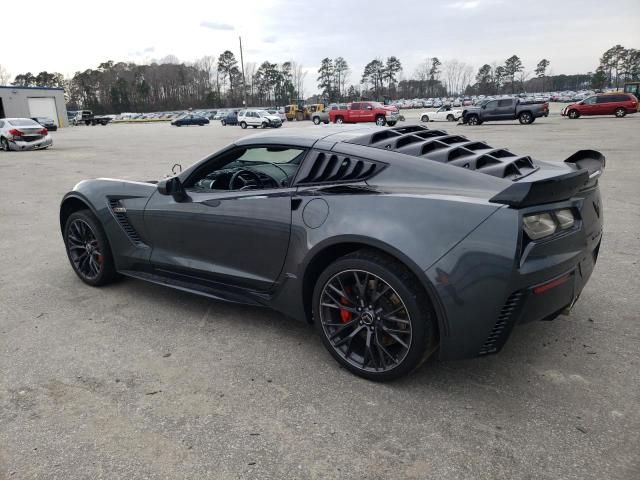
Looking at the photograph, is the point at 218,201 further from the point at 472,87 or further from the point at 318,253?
the point at 472,87

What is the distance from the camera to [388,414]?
2590 millimetres

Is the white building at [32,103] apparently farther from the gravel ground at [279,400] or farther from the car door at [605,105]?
the gravel ground at [279,400]

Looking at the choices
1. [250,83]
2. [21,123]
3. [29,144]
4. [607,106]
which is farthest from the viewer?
[250,83]

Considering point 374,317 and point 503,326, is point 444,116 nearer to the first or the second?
point 374,317

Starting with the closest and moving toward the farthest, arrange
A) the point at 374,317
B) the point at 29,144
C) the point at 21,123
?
the point at 374,317, the point at 29,144, the point at 21,123

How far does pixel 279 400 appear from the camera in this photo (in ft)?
9.01

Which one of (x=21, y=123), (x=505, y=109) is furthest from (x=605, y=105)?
(x=21, y=123)

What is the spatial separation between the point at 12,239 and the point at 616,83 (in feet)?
435

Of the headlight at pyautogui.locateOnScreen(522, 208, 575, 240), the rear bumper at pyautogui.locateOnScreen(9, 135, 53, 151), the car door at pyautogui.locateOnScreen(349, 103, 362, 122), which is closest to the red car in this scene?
the car door at pyautogui.locateOnScreen(349, 103, 362, 122)

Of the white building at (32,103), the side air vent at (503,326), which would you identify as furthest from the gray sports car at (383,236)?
the white building at (32,103)

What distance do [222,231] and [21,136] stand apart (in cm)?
2184

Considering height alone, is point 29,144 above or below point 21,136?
below

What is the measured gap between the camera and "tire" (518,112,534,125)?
29978mm

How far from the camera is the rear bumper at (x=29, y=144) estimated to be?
69.5ft
